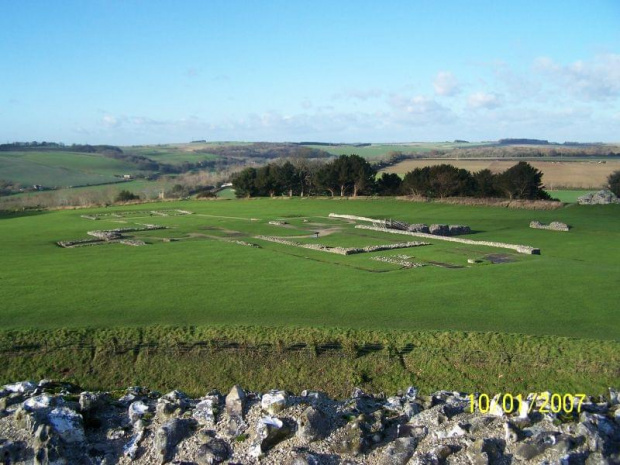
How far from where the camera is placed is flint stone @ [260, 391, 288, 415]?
1098 cm

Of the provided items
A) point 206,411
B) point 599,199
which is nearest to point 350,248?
point 206,411

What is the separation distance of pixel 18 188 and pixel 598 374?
306 ft

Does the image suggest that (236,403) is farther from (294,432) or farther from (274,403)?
(294,432)

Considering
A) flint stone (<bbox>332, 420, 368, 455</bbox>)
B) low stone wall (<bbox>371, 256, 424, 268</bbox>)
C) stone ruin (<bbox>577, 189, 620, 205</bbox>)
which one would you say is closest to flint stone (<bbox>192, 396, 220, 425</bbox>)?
flint stone (<bbox>332, 420, 368, 455</bbox>)

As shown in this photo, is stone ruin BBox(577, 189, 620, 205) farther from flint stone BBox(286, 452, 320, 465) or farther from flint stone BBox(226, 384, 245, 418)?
flint stone BBox(286, 452, 320, 465)

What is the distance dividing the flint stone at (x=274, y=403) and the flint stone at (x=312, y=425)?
46 centimetres

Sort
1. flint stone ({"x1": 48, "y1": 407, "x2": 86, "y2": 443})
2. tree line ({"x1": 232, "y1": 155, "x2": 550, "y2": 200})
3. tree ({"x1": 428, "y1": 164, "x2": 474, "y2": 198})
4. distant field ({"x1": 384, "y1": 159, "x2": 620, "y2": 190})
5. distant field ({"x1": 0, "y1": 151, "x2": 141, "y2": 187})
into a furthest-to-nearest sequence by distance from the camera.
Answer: distant field ({"x1": 0, "y1": 151, "x2": 141, "y2": 187})
distant field ({"x1": 384, "y1": 159, "x2": 620, "y2": 190})
tree ({"x1": 428, "y1": 164, "x2": 474, "y2": 198})
tree line ({"x1": 232, "y1": 155, "x2": 550, "y2": 200})
flint stone ({"x1": 48, "y1": 407, "x2": 86, "y2": 443})

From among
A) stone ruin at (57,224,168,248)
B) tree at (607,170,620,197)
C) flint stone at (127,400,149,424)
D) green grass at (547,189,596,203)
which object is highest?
tree at (607,170,620,197)

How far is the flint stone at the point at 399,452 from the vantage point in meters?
10.0

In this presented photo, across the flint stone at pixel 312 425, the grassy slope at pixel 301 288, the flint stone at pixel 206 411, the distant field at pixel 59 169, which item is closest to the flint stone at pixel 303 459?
the flint stone at pixel 312 425

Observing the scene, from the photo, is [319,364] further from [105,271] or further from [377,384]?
[105,271]

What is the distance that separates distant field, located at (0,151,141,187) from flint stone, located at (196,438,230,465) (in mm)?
96629

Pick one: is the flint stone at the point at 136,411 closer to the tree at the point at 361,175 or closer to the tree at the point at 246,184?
the tree at the point at 361,175

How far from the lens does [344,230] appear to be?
4244 cm
